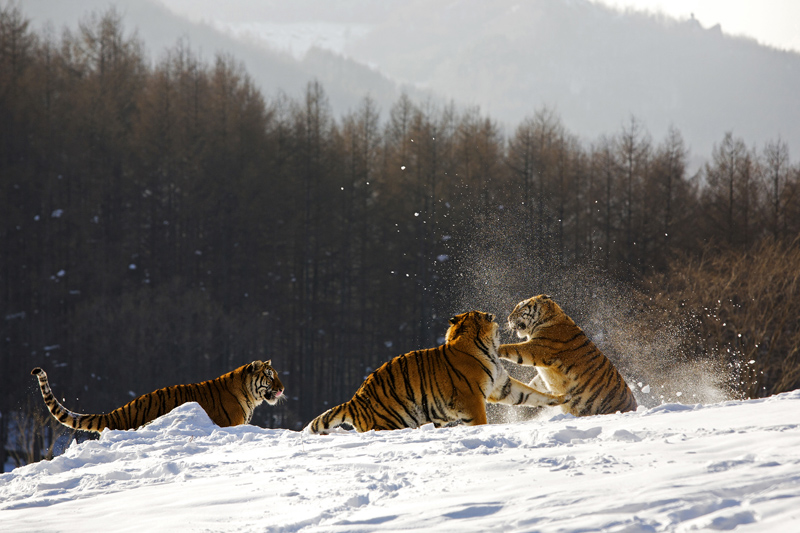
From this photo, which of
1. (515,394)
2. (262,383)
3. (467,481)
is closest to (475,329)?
(515,394)

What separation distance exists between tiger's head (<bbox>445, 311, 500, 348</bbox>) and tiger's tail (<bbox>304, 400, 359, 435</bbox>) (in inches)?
47.8

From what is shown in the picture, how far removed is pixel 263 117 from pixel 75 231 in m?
12.0

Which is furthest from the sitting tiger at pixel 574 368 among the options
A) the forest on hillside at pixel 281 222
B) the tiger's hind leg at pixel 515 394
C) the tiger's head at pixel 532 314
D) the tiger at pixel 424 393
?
the forest on hillside at pixel 281 222

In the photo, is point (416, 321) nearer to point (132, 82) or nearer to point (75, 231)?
point (75, 231)

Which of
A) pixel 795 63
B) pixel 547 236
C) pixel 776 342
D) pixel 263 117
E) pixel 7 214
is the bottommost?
pixel 776 342

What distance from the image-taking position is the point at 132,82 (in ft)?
119

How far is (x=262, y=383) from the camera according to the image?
9055 millimetres

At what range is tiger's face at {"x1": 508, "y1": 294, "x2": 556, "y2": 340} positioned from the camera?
25.1 ft

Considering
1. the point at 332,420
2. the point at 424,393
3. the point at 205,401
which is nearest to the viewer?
the point at 332,420

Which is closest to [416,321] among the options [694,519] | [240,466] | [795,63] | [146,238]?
[146,238]

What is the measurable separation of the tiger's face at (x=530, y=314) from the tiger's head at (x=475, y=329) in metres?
0.69

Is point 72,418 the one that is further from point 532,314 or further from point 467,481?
point 467,481

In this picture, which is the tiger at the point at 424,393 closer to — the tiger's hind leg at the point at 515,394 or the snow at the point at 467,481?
the tiger's hind leg at the point at 515,394

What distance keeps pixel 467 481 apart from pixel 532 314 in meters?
4.27
